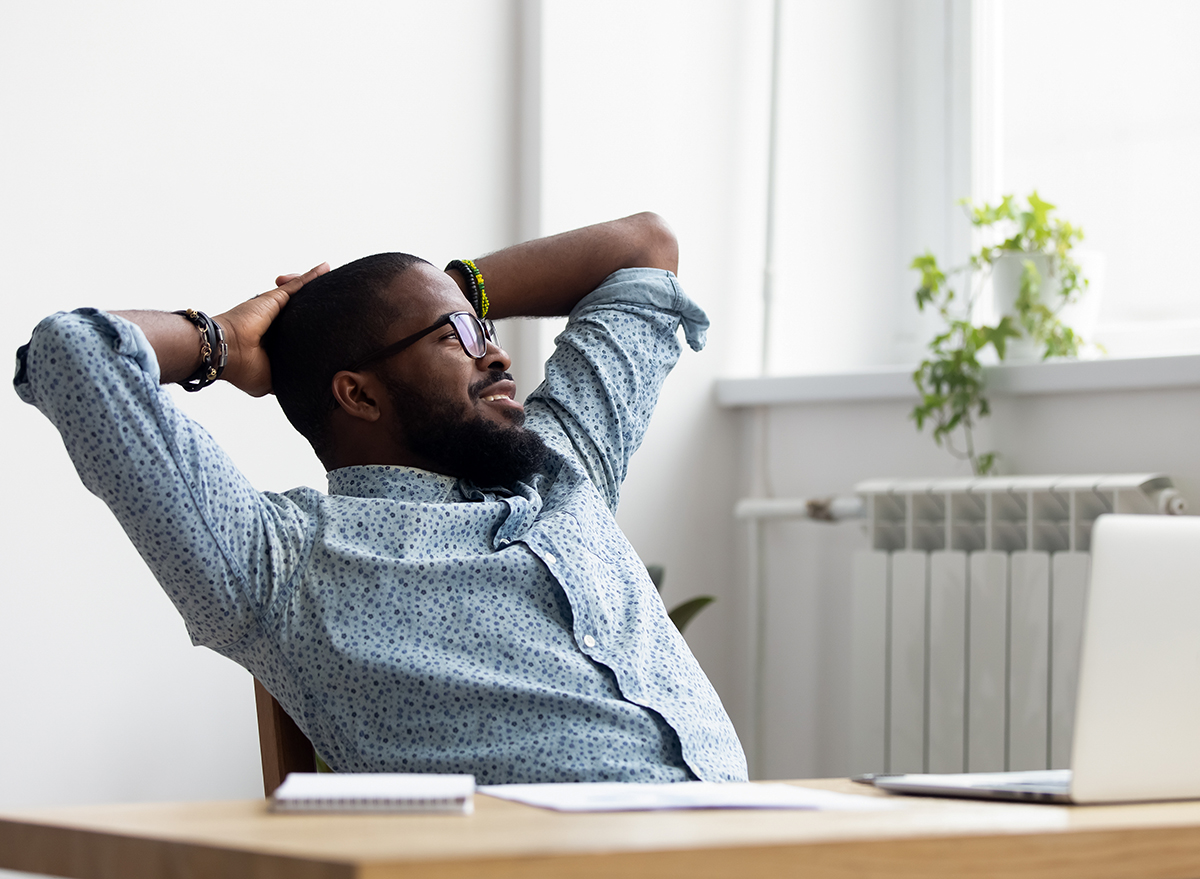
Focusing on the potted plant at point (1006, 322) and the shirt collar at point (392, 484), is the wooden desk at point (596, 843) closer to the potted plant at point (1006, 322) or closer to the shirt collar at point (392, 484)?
the shirt collar at point (392, 484)

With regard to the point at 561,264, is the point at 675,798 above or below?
below

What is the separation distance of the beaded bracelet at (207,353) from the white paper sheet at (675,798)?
25.9 inches

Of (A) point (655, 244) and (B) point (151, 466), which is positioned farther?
(A) point (655, 244)

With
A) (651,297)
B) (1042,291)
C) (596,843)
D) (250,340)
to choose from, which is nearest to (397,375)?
(250,340)

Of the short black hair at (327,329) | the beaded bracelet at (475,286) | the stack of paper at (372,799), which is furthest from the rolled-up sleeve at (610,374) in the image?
the stack of paper at (372,799)

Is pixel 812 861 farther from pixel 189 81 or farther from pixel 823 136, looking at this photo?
pixel 823 136

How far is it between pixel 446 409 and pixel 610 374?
0.22 meters

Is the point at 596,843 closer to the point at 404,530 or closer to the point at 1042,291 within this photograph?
the point at 404,530

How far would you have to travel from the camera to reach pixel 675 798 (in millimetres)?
767

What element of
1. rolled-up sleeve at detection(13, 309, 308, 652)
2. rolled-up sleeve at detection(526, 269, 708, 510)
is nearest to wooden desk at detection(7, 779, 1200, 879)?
rolled-up sleeve at detection(13, 309, 308, 652)

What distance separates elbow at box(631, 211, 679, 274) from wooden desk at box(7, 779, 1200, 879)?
3.56 feet

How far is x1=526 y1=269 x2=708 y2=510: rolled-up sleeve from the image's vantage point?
1.57 meters

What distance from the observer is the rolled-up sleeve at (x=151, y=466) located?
1122 millimetres

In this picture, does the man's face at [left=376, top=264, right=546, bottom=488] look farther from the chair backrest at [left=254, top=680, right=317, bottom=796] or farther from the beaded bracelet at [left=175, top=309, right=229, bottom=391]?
the chair backrest at [left=254, top=680, right=317, bottom=796]
